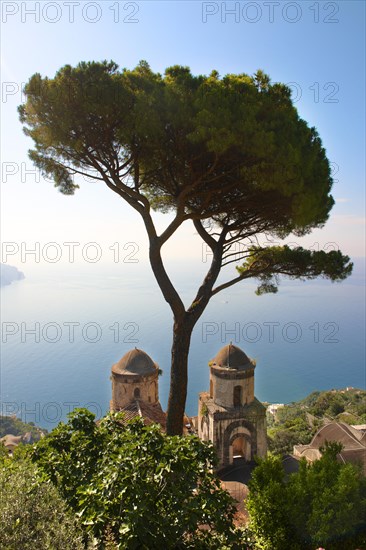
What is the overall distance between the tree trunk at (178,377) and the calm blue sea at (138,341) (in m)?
27.5

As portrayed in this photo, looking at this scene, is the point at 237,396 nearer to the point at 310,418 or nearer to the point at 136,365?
the point at 136,365

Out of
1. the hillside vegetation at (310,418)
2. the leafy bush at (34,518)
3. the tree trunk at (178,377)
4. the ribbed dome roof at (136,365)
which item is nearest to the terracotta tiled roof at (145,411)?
the ribbed dome roof at (136,365)

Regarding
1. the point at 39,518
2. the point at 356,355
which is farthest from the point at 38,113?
the point at 356,355

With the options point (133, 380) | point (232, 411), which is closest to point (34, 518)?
point (232, 411)

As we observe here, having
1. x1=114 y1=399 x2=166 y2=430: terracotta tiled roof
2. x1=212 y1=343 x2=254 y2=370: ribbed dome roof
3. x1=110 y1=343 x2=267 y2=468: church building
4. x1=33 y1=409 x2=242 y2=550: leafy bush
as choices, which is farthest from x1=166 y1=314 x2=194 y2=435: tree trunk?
x1=114 y1=399 x2=166 y2=430: terracotta tiled roof

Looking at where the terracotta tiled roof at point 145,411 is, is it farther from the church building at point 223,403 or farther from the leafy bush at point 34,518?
the leafy bush at point 34,518

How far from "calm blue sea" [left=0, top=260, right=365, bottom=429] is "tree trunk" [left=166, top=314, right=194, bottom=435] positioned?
90.3 ft

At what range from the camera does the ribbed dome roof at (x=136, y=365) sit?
14.8m

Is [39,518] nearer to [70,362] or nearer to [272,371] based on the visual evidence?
[70,362]

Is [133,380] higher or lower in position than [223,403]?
higher

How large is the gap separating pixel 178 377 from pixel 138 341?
1610 inches

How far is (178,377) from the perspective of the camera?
737 centimetres

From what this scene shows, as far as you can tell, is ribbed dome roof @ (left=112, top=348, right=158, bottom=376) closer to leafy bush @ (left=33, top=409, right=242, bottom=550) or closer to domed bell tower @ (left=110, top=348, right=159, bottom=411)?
domed bell tower @ (left=110, top=348, right=159, bottom=411)

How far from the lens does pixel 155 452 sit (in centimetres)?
459
